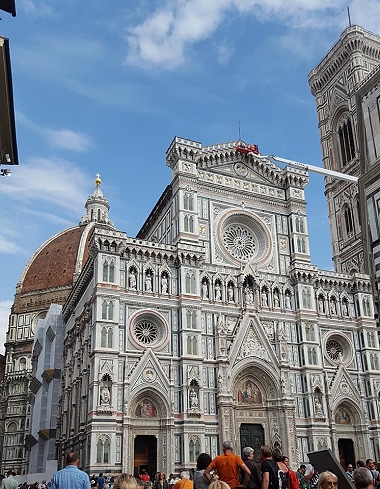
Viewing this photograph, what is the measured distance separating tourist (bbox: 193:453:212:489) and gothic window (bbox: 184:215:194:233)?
2690 cm

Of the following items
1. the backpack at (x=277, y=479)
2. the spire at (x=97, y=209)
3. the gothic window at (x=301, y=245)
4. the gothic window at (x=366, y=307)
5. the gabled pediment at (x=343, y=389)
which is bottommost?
the backpack at (x=277, y=479)

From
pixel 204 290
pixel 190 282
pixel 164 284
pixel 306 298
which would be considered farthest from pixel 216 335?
pixel 306 298

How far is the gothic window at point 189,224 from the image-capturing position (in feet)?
118

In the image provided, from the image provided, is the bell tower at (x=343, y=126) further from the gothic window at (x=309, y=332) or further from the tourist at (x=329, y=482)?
the tourist at (x=329, y=482)

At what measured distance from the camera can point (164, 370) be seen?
32.2 metres

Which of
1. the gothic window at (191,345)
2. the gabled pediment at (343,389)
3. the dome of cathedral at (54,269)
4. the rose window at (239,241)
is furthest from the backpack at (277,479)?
the dome of cathedral at (54,269)

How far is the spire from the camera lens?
8369 cm

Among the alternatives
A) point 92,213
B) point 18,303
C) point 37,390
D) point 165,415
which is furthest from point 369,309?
point 92,213

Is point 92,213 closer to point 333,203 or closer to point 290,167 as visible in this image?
point 333,203

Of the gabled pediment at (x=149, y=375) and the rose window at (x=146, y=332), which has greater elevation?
the rose window at (x=146, y=332)

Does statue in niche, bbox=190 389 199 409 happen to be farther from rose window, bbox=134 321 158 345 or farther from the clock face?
the clock face

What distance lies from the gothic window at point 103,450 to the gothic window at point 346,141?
3446 centimetres

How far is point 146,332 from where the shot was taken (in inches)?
Answer: 1310

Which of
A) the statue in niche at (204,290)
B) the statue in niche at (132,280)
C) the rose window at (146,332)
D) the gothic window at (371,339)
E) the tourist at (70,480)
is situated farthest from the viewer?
the gothic window at (371,339)
